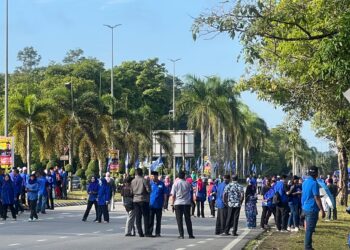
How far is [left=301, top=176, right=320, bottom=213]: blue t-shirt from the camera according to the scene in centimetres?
1614

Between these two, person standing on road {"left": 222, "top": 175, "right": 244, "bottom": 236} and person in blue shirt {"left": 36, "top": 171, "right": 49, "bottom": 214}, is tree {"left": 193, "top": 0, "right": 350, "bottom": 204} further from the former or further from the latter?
person in blue shirt {"left": 36, "top": 171, "right": 49, "bottom": 214}

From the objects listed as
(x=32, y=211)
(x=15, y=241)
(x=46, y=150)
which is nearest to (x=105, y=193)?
(x=32, y=211)

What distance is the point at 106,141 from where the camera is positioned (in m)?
58.0

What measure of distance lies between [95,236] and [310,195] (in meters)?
7.25

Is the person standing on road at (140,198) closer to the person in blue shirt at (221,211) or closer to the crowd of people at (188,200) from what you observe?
the crowd of people at (188,200)

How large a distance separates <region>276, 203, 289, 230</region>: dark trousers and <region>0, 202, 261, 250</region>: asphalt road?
2.37 ft

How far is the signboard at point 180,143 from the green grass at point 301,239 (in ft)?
121

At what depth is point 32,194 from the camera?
27719mm

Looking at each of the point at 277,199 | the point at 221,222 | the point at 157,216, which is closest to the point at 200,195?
the point at 277,199

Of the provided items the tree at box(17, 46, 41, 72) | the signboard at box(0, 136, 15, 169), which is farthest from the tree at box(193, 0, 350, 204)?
the tree at box(17, 46, 41, 72)

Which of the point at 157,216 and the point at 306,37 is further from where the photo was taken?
the point at 157,216

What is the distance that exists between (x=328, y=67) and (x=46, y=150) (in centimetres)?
4052

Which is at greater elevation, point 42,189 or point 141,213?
point 42,189

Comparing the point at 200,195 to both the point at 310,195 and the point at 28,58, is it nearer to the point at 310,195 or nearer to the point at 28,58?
the point at 310,195
